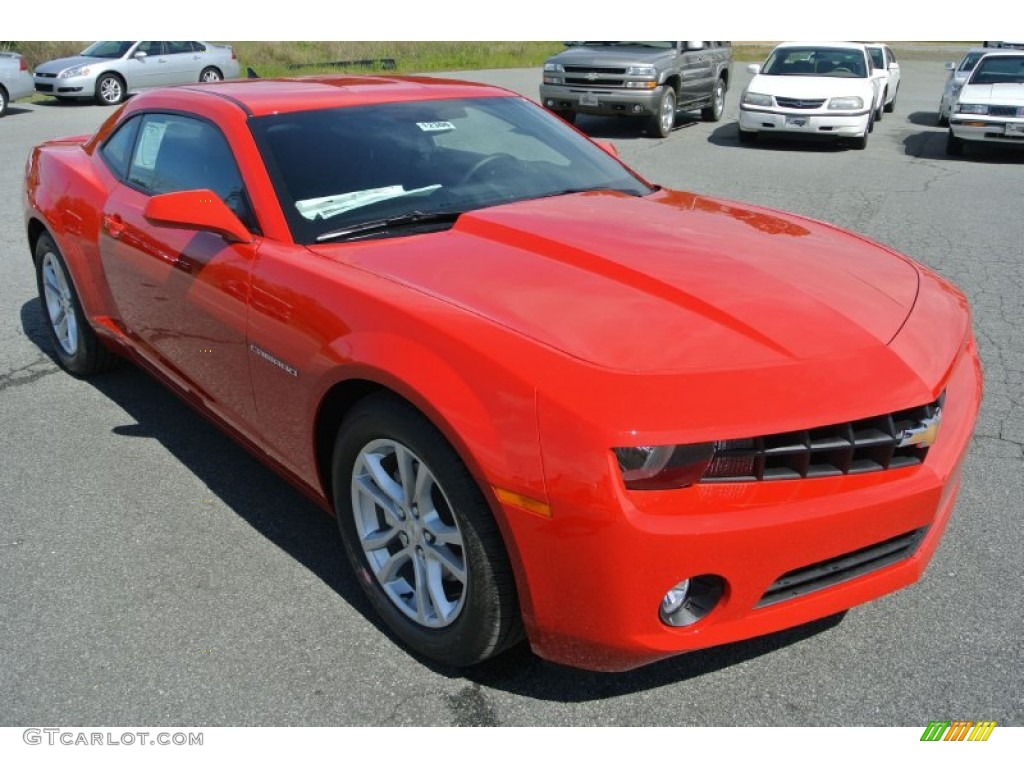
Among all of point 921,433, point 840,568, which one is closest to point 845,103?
point 921,433

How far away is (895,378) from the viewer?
2.39 m

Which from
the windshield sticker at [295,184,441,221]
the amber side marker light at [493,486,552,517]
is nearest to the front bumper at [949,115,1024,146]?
the windshield sticker at [295,184,441,221]

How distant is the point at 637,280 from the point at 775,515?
0.86 meters

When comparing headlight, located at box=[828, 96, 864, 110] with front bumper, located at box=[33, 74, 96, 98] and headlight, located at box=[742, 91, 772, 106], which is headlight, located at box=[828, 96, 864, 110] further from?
front bumper, located at box=[33, 74, 96, 98]

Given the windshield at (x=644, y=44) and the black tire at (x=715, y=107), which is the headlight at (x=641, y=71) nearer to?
the windshield at (x=644, y=44)

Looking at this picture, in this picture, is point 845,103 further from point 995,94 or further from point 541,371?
point 541,371

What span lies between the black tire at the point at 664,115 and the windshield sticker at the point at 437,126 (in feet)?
36.0

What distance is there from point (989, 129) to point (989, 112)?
0.25m

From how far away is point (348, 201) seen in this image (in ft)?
10.8

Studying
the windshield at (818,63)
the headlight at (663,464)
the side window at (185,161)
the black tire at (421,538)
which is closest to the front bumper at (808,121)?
the windshield at (818,63)

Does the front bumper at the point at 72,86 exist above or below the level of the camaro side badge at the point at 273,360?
below

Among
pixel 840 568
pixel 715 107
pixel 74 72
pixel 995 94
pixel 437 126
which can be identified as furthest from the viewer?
pixel 74 72

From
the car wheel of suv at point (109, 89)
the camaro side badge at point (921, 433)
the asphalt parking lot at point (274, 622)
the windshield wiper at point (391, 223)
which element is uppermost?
the windshield wiper at point (391, 223)

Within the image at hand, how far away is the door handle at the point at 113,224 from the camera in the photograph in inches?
158
